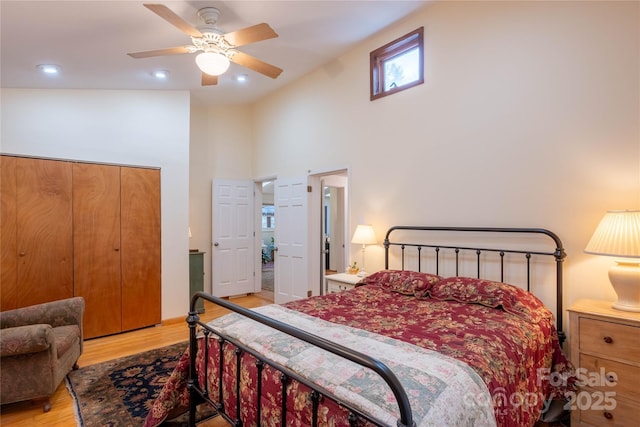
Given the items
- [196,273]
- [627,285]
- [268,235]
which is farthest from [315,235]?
[268,235]

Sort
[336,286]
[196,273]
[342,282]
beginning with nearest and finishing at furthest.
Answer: [342,282] → [336,286] → [196,273]

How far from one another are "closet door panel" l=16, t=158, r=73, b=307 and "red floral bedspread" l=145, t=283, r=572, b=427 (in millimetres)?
2389

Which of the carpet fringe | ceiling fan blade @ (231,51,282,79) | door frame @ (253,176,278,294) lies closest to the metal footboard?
the carpet fringe

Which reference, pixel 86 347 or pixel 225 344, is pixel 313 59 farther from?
pixel 86 347

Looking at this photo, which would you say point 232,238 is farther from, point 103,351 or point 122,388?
point 122,388

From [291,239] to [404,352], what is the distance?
357cm

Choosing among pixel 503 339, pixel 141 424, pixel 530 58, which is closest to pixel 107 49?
pixel 141 424

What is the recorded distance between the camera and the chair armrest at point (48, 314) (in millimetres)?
2695

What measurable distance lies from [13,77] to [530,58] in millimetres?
4832

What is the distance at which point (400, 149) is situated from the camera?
357 cm

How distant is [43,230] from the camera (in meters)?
3.45

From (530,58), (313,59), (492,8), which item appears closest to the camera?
(530,58)

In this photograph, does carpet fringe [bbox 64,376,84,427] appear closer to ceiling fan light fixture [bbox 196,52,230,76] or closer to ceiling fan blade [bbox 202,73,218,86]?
ceiling fan light fixture [bbox 196,52,230,76]


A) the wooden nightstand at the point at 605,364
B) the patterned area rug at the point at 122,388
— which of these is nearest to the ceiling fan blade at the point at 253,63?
the patterned area rug at the point at 122,388
